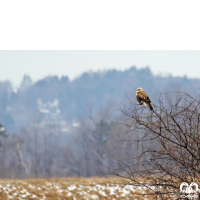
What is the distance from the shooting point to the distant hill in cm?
7306

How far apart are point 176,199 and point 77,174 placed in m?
35.8

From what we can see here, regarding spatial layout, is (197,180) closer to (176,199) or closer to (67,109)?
(176,199)

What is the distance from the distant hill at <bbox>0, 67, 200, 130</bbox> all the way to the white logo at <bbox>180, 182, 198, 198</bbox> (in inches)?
2461

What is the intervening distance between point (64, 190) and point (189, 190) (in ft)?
35.7

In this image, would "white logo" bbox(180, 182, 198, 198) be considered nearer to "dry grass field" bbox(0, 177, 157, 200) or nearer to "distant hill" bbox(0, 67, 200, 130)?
"dry grass field" bbox(0, 177, 157, 200)

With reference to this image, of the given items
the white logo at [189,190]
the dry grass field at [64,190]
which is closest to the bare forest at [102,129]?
the white logo at [189,190]

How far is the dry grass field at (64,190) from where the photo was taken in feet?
43.0

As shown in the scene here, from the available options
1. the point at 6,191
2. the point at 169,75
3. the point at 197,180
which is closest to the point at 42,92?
the point at 169,75

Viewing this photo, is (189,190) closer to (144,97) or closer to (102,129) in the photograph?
(144,97)

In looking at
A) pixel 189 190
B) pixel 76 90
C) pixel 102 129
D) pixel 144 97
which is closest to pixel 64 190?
pixel 144 97

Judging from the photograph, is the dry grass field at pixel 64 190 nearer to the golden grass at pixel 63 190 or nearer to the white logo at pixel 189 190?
the golden grass at pixel 63 190

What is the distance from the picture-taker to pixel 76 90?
8675 cm

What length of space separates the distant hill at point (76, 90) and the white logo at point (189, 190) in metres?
62.5
